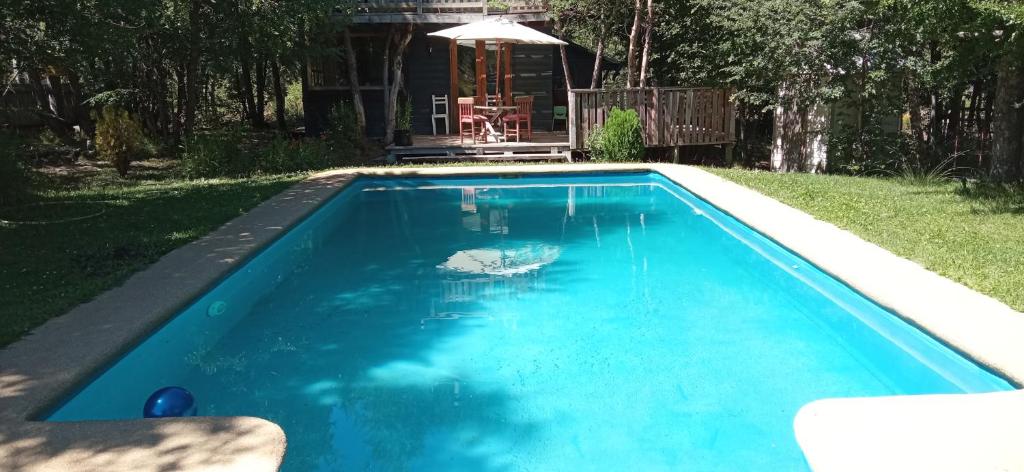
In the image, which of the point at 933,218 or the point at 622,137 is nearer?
the point at 933,218

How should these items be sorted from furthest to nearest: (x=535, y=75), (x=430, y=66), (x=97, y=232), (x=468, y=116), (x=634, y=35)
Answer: (x=535, y=75) < (x=430, y=66) < (x=468, y=116) < (x=634, y=35) < (x=97, y=232)

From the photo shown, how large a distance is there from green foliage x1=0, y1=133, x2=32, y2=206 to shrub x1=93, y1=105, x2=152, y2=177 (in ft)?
8.32

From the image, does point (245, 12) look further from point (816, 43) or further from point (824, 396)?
point (824, 396)

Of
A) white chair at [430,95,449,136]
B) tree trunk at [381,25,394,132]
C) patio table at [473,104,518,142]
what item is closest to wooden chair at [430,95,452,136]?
white chair at [430,95,449,136]

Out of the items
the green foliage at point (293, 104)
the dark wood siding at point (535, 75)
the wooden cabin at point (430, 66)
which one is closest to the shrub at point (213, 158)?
the wooden cabin at point (430, 66)

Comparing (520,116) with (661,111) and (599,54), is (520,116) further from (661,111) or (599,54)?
(661,111)

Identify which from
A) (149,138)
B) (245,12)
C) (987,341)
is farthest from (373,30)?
(987,341)

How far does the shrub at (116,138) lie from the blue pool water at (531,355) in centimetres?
545

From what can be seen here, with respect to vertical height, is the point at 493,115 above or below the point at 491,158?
above

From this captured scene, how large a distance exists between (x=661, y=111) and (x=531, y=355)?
32.4ft

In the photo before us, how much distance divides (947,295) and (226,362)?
5141 millimetres

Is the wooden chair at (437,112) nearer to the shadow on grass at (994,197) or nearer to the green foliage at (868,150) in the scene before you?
Answer: the green foliage at (868,150)

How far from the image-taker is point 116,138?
12164mm

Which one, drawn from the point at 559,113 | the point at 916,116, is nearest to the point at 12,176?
the point at 559,113
